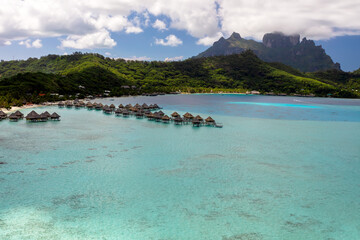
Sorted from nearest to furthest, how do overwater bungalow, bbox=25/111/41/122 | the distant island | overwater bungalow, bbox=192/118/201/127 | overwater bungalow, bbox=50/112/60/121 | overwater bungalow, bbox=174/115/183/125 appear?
1. overwater bungalow, bbox=25/111/41/122
2. overwater bungalow, bbox=192/118/201/127
3. overwater bungalow, bbox=50/112/60/121
4. overwater bungalow, bbox=174/115/183/125
5. the distant island

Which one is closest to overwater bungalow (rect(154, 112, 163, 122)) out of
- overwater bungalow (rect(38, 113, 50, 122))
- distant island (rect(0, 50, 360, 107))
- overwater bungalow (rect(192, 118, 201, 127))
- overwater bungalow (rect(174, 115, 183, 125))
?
overwater bungalow (rect(174, 115, 183, 125))

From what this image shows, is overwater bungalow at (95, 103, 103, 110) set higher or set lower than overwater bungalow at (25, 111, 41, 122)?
higher

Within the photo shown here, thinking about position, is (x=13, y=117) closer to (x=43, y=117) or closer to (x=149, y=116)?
(x=43, y=117)

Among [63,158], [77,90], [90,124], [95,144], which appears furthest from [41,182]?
[77,90]

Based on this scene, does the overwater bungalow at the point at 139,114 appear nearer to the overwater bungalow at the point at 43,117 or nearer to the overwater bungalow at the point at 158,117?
the overwater bungalow at the point at 158,117

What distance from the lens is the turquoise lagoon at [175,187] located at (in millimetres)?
14812

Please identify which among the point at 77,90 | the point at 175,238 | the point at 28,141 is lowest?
the point at 175,238

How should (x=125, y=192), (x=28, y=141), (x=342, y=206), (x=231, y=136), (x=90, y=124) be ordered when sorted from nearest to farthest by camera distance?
(x=342, y=206) < (x=125, y=192) < (x=28, y=141) < (x=231, y=136) < (x=90, y=124)

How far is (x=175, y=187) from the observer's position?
66.8 ft

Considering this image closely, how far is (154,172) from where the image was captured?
23578 millimetres

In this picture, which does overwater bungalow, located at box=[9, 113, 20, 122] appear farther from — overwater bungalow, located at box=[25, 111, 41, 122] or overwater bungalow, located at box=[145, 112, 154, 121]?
overwater bungalow, located at box=[145, 112, 154, 121]

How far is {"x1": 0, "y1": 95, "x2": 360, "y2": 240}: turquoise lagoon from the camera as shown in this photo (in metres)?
14.8

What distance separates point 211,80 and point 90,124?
15474 centimetres

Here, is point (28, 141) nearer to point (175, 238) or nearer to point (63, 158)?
point (63, 158)
